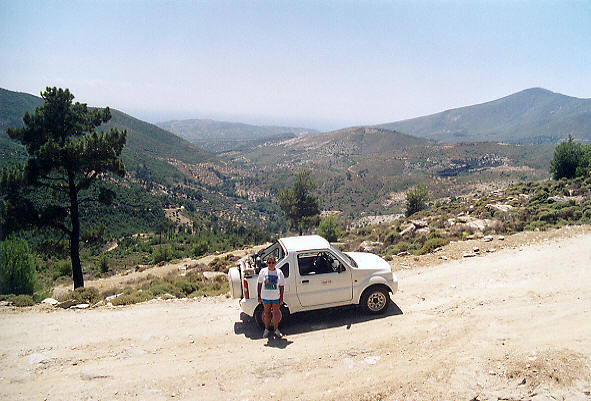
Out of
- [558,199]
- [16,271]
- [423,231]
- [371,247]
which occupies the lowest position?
[371,247]

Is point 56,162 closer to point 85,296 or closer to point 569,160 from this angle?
point 85,296

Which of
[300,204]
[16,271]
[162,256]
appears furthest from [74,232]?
[300,204]

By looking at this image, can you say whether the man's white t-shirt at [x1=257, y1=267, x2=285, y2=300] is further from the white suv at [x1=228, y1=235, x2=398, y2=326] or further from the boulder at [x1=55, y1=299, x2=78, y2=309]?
the boulder at [x1=55, y1=299, x2=78, y2=309]

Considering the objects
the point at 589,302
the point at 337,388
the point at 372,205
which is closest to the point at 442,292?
the point at 589,302

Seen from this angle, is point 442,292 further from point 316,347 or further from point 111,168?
point 111,168

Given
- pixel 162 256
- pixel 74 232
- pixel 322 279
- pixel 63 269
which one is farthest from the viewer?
pixel 162 256

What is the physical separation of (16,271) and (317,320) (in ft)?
42.2

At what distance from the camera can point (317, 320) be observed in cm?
790

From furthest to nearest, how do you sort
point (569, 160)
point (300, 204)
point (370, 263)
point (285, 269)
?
1. point (300, 204)
2. point (569, 160)
3. point (370, 263)
4. point (285, 269)

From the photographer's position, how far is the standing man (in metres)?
7.05

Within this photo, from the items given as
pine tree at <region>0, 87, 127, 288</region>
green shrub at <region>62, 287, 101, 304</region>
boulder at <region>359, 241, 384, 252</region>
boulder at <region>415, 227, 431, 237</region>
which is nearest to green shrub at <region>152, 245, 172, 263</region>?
pine tree at <region>0, 87, 127, 288</region>

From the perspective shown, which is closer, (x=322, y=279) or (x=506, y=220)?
(x=322, y=279)

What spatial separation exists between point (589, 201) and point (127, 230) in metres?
76.9

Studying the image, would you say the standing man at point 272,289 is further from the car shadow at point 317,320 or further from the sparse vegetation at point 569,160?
the sparse vegetation at point 569,160
